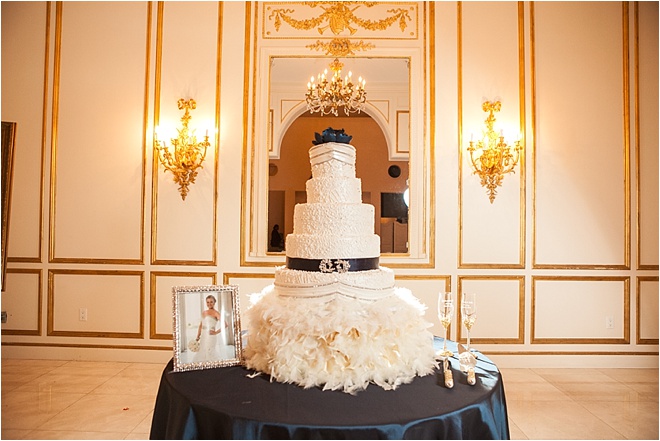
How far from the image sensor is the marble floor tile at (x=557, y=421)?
8.44 feet

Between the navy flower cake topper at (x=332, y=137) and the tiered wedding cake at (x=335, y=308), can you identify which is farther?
the navy flower cake topper at (x=332, y=137)

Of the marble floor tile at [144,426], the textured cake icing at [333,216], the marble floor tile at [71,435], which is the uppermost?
the textured cake icing at [333,216]

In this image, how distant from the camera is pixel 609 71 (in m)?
4.07

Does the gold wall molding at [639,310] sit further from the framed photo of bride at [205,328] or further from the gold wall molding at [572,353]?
the framed photo of bride at [205,328]

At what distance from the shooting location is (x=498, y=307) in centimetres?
396

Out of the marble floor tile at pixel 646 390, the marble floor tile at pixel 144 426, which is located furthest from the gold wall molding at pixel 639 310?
the marble floor tile at pixel 144 426

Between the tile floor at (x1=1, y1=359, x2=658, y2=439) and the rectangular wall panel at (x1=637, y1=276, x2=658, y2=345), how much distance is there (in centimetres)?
31

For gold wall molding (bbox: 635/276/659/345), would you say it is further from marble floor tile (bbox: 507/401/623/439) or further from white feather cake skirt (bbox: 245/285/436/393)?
white feather cake skirt (bbox: 245/285/436/393)

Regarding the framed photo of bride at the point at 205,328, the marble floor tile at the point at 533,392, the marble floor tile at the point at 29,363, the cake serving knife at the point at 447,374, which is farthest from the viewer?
the marble floor tile at the point at 29,363

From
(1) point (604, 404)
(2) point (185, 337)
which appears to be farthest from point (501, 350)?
(2) point (185, 337)

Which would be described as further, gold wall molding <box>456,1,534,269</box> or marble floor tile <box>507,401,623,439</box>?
gold wall molding <box>456,1,534,269</box>

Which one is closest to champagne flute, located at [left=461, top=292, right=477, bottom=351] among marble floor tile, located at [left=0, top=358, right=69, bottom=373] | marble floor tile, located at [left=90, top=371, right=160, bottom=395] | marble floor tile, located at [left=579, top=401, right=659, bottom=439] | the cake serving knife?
the cake serving knife

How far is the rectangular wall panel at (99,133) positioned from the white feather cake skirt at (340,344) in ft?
9.62

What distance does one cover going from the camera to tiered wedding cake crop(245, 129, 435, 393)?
1539mm
